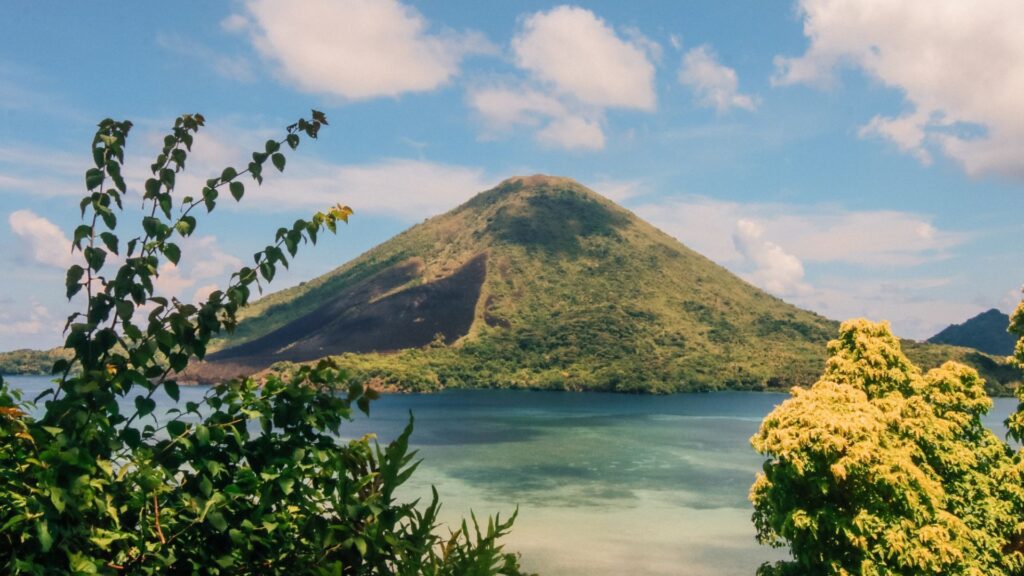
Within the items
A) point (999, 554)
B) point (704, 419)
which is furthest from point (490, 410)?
point (999, 554)

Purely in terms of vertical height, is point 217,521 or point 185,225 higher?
point 185,225

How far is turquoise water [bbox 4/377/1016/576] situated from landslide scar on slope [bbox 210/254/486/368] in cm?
5995

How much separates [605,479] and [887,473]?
43855 millimetres

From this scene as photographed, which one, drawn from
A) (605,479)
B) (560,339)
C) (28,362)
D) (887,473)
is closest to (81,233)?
(887,473)

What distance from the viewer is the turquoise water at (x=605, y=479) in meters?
33.4

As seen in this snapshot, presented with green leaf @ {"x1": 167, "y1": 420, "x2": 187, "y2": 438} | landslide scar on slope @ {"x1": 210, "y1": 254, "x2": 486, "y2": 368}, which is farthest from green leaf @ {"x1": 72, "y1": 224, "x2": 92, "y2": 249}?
landslide scar on slope @ {"x1": 210, "y1": 254, "x2": 486, "y2": 368}

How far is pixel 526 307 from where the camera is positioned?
190 m

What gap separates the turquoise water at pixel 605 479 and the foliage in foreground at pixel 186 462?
2.56 meters

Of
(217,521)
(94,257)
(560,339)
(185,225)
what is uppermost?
(560,339)

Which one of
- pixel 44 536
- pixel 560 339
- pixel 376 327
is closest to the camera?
pixel 44 536

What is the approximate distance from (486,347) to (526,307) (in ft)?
84.0

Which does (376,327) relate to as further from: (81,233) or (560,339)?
(81,233)

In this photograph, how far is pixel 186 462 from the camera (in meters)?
2.39

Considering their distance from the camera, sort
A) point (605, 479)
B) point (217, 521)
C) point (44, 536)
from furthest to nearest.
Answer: point (605, 479), point (217, 521), point (44, 536)
